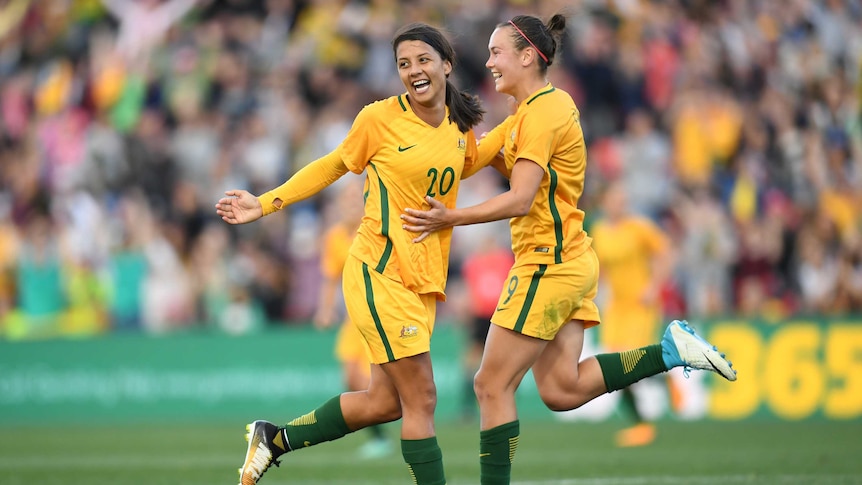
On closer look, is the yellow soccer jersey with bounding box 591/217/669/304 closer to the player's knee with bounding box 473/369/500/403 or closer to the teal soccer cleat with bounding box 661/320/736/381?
the teal soccer cleat with bounding box 661/320/736/381

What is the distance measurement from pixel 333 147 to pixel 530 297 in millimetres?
10185

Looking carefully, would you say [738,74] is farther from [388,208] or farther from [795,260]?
[388,208]

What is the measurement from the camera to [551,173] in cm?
636

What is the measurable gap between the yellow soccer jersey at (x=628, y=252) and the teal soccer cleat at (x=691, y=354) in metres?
5.98

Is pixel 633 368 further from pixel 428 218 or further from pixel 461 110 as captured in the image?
pixel 461 110

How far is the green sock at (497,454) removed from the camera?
6.21 m

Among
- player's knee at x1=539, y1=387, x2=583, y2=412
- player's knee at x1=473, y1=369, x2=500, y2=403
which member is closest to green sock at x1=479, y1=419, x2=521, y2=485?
player's knee at x1=473, y1=369, x2=500, y2=403

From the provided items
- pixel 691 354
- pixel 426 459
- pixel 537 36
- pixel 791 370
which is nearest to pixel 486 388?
pixel 426 459

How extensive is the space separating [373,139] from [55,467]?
5.50 meters

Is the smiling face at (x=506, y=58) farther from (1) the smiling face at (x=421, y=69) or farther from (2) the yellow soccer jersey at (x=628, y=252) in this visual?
(2) the yellow soccer jersey at (x=628, y=252)

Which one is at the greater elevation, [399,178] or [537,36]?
[537,36]

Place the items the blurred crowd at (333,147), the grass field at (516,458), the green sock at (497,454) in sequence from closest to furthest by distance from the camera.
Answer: the green sock at (497,454)
the grass field at (516,458)
the blurred crowd at (333,147)

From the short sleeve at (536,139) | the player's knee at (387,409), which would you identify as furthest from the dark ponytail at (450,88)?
the player's knee at (387,409)

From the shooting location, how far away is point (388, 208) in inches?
244
